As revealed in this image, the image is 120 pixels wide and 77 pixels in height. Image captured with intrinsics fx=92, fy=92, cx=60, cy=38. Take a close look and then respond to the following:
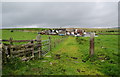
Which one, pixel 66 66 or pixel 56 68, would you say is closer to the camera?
pixel 56 68

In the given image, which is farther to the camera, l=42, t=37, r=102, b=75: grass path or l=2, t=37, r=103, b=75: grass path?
l=42, t=37, r=102, b=75: grass path

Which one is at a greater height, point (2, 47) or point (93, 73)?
point (2, 47)

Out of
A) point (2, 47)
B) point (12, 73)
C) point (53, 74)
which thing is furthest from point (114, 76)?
point (2, 47)

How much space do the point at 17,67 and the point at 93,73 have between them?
189 inches

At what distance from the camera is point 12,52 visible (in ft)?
21.0

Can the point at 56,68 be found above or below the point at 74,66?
above

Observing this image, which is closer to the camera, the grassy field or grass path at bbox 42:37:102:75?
the grassy field

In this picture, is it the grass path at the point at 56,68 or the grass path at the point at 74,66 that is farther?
the grass path at the point at 74,66

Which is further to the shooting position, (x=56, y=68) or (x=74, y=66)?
(x=74, y=66)

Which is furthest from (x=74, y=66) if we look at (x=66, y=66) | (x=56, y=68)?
(x=56, y=68)

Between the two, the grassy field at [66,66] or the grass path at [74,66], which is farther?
the grass path at [74,66]

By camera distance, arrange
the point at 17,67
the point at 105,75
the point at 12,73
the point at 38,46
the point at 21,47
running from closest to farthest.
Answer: the point at 12,73 → the point at 105,75 → the point at 17,67 → the point at 21,47 → the point at 38,46

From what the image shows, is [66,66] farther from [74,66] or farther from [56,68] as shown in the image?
[56,68]

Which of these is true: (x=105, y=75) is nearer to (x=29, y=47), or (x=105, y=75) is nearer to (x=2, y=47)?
(x=29, y=47)
